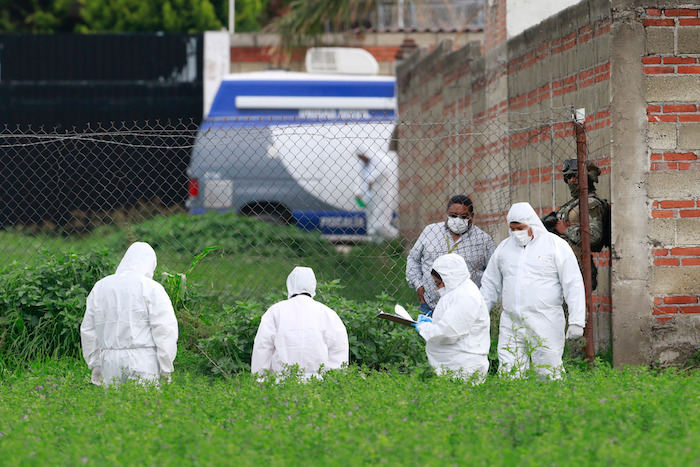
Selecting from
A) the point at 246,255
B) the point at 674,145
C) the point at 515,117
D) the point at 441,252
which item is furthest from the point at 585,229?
the point at 246,255

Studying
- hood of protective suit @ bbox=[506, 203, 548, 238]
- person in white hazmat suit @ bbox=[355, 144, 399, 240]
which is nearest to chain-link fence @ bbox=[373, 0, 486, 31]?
person in white hazmat suit @ bbox=[355, 144, 399, 240]

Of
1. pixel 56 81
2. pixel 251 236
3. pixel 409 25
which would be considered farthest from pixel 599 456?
pixel 409 25

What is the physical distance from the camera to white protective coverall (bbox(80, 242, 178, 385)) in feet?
21.8

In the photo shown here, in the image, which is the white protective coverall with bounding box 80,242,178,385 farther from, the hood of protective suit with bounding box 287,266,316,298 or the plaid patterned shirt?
the plaid patterned shirt

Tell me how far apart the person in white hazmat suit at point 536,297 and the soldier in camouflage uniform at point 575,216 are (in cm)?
56

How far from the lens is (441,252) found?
26.3 feet

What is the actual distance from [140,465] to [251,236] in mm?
8283

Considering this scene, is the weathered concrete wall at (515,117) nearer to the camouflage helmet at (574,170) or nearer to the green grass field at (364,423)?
the camouflage helmet at (574,170)

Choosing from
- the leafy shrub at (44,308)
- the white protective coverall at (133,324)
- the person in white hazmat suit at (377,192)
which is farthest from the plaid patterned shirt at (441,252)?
the person in white hazmat suit at (377,192)

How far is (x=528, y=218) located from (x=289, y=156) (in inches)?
336

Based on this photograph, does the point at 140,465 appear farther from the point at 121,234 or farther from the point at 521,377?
the point at 121,234

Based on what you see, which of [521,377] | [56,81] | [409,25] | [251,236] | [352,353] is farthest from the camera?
[409,25]

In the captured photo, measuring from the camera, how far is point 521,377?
628 cm

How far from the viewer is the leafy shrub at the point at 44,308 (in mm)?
7949
